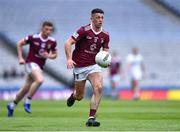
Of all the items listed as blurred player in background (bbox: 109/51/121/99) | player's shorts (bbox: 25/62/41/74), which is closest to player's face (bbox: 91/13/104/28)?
player's shorts (bbox: 25/62/41/74)

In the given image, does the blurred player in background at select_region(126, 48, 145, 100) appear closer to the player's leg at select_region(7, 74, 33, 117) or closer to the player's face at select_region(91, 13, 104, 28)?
the player's leg at select_region(7, 74, 33, 117)

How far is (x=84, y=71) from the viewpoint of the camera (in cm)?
1359

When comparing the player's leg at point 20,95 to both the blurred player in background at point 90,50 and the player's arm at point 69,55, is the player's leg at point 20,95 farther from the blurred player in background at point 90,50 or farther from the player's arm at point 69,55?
the player's arm at point 69,55

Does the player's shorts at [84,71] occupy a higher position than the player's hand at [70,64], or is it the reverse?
the player's hand at [70,64]

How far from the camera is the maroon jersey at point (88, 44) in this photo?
43.9ft

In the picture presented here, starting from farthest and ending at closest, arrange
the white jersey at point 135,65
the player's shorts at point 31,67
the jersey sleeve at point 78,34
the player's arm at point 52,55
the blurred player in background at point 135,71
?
1. the white jersey at point 135,65
2. the blurred player in background at point 135,71
3. the player's arm at point 52,55
4. the player's shorts at point 31,67
5. the jersey sleeve at point 78,34

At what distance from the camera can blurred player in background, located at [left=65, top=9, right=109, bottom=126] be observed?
13.2 metres

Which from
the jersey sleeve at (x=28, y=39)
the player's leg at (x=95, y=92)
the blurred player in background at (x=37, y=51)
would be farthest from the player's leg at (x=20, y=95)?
the player's leg at (x=95, y=92)

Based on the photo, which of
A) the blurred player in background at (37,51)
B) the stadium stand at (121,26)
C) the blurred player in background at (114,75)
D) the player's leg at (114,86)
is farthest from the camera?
the stadium stand at (121,26)

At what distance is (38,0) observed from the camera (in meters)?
41.3

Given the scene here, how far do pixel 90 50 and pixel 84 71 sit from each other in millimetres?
414

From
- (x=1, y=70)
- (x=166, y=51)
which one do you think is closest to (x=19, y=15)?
(x=1, y=70)

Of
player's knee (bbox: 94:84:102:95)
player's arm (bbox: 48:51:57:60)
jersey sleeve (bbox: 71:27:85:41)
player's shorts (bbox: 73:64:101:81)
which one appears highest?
jersey sleeve (bbox: 71:27:85:41)

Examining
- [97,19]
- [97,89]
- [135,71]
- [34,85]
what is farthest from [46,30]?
[135,71]
